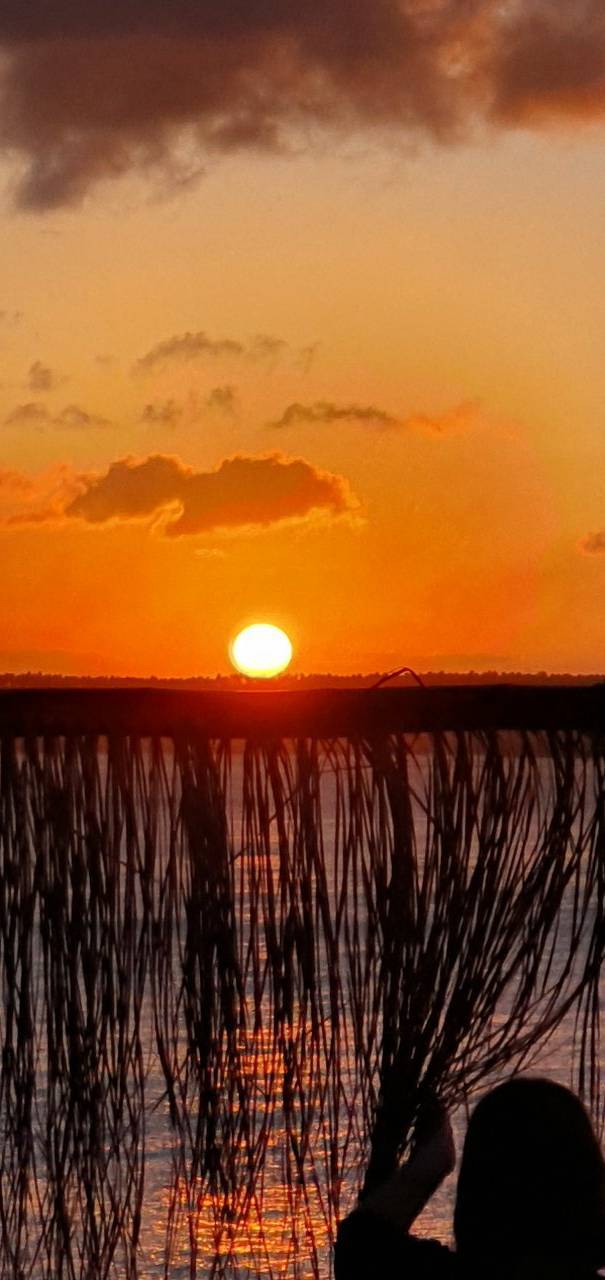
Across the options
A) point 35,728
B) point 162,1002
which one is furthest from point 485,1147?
point 35,728

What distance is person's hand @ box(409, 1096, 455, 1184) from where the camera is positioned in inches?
76.0

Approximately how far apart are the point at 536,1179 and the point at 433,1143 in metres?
0.40

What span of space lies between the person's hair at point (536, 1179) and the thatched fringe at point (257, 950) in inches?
21.6

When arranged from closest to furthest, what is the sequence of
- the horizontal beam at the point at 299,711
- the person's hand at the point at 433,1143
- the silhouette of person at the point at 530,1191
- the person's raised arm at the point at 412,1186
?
1. the silhouette of person at the point at 530,1191
2. the person's raised arm at the point at 412,1186
3. the person's hand at the point at 433,1143
4. the horizontal beam at the point at 299,711

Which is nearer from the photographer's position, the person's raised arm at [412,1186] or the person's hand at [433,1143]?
the person's raised arm at [412,1186]

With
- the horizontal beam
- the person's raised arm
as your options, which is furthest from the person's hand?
the horizontal beam

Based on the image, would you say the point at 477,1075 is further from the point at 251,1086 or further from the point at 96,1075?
the point at 96,1075

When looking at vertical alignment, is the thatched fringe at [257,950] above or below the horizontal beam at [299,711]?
below

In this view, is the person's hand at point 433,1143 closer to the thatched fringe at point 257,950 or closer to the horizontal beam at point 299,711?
the thatched fringe at point 257,950

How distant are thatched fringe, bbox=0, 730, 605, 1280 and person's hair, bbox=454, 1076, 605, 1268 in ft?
1.80

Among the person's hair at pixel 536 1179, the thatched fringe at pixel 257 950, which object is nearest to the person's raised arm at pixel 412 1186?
the person's hair at pixel 536 1179

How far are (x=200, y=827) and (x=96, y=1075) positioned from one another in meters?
0.40

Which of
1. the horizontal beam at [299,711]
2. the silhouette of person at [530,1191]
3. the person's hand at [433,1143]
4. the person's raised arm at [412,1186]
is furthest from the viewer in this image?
the horizontal beam at [299,711]

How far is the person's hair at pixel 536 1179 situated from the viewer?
1648 millimetres
